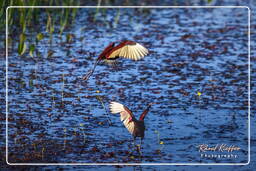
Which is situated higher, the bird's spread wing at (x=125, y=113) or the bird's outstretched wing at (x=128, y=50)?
the bird's outstretched wing at (x=128, y=50)

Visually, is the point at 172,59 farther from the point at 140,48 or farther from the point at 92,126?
the point at 140,48

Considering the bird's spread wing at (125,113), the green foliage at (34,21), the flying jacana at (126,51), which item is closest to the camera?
the flying jacana at (126,51)

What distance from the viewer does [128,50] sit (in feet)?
18.2

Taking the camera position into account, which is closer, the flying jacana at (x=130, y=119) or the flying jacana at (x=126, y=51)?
the flying jacana at (x=126, y=51)

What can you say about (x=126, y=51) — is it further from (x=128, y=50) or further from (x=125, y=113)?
(x=125, y=113)

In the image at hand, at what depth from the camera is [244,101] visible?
8.16m

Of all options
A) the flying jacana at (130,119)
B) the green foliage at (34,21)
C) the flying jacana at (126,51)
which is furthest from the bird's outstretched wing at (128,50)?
the green foliage at (34,21)

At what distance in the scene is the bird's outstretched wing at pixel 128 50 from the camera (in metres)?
5.48

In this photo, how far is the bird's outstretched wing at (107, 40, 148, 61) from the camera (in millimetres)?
5484

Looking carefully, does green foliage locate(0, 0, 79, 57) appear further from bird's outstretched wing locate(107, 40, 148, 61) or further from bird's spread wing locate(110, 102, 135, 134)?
bird's outstretched wing locate(107, 40, 148, 61)

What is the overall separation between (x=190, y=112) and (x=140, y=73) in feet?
6.46

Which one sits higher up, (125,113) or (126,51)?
(126,51)

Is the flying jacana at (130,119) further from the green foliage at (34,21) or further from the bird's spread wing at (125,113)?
the green foliage at (34,21)

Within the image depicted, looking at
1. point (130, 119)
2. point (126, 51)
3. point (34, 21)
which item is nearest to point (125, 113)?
point (130, 119)
